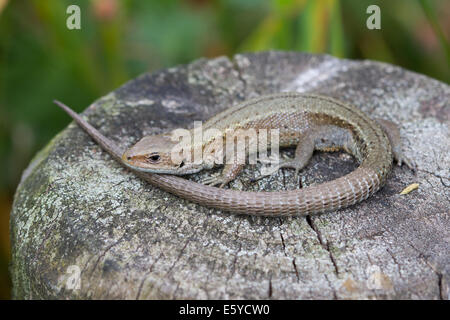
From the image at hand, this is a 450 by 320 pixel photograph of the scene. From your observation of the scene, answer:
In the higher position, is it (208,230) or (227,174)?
(227,174)

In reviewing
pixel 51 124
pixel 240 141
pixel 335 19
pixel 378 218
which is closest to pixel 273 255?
pixel 378 218

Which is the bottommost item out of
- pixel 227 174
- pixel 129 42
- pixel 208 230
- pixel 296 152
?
pixel 208 230

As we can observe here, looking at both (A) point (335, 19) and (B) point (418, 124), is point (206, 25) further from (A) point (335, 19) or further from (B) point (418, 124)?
(B) point (418, 124)

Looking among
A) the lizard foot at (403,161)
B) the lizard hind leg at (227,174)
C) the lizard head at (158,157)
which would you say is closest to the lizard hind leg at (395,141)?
the lizard foot at (403,161)

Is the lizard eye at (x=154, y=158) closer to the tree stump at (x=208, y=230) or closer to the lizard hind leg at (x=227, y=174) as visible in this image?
the tree stump at (x=208, y=230)

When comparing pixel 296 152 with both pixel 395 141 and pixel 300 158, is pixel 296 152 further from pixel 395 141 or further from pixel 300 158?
pixel 395 141

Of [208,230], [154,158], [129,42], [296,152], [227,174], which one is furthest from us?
[129,42]

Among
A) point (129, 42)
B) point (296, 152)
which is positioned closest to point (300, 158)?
point (296, 152)

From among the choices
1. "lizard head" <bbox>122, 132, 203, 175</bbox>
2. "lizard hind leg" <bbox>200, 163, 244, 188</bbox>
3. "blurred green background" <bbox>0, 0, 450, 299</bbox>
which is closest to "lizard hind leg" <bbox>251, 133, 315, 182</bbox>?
"lizard hind leg" <bbox>200, 163, 244, 188</bbox>
